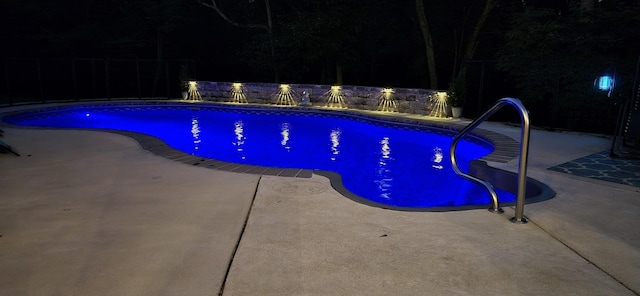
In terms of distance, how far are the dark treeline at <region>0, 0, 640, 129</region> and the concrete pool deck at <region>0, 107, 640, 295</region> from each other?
10205mm

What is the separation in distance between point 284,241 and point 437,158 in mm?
6132

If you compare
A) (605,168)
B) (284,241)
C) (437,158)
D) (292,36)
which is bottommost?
(437,158)

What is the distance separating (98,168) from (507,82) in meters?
11.7

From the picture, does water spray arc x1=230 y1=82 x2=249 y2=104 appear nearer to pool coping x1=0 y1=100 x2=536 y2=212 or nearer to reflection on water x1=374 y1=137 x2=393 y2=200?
pool coping x1=0 y1=100 x2=536 y2=212

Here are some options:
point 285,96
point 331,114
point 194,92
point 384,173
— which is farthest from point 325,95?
point 384,173

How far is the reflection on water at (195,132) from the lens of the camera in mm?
10375

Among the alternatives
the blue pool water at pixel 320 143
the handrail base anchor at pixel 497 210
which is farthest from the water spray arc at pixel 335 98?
the handrail base anchor at pixel 497 210

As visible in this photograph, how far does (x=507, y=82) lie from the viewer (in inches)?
515

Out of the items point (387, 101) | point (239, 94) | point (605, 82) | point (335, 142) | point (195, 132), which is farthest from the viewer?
point (239, 94)

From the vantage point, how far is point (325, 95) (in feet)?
52.3

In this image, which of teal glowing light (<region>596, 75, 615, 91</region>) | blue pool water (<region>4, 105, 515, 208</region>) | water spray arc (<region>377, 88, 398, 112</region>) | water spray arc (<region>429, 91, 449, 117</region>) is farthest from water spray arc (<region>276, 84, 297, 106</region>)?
teal glowing light (<region>596, 75, 615, 91</region>)

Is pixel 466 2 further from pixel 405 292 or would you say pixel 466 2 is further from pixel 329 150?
pixel 405 292

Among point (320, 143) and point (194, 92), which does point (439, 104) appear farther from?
point (194, 92)

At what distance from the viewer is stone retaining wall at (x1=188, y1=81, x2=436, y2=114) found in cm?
1373
